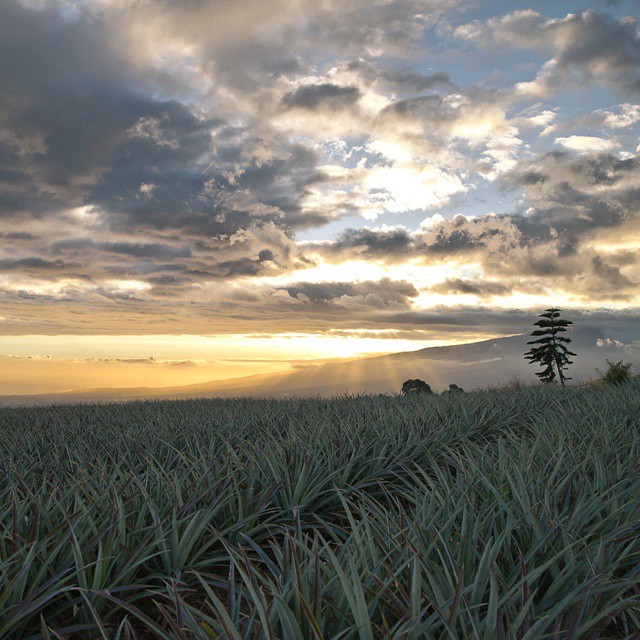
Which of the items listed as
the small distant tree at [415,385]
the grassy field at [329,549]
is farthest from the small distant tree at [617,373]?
the grassy field at [329,549]

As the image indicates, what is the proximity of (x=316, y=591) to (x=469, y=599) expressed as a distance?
0.85m

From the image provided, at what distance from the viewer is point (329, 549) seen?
2609 mm

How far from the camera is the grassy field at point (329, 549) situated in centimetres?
233

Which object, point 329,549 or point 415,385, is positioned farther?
point 415,385

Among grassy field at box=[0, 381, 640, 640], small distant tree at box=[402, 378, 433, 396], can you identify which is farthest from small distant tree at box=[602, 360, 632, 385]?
grassy field at box=[0, 381, 640, 640]

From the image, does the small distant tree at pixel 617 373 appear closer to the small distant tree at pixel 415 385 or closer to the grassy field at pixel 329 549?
the small distant tree at pixel 415 385

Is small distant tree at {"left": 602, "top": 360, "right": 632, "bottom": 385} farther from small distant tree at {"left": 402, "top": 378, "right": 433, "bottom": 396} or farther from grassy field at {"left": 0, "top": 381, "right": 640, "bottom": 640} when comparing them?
grassy field at {"left": 0, "top": 381, "right": 640, "bottom": 640}

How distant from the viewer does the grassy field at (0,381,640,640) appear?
91.7 inches

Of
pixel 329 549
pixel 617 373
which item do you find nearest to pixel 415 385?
pixel 617 373

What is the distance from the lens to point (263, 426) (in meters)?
8.80

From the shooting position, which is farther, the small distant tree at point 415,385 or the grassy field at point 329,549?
the small distant tree at point 415,385

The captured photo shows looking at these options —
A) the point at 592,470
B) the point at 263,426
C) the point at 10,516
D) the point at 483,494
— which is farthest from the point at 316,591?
the point at 263,426

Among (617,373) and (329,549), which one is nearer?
(329,549)

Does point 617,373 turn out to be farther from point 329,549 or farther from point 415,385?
point 329,549
